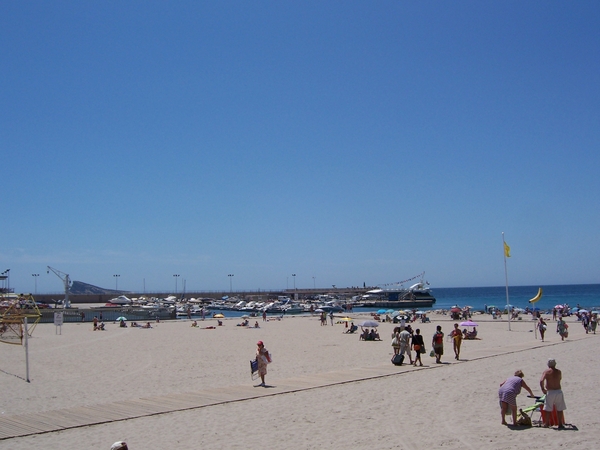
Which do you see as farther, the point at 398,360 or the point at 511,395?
the point at 398,360

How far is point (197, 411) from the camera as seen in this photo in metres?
12.5

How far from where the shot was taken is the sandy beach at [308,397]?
33.0ft

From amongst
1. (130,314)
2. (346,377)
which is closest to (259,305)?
(130,314)

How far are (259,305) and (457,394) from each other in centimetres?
9268

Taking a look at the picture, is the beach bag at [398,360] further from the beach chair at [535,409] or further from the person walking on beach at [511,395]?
the person walking on beach at [511,395]

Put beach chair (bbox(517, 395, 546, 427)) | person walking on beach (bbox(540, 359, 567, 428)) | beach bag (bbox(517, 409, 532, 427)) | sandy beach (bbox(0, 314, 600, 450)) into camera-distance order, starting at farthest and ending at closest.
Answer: beach chair (bbox(517, 395, 546, 427)) → beach bag (bbox(517, 409, 532, 427)) → person walking on beach (bbox(540, 359, 567, 428)) → sandy beach (bbox(0, 314, 600, 450))

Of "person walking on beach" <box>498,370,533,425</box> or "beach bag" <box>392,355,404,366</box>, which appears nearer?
"person walking on beach" <box>498,370,533,425</box>

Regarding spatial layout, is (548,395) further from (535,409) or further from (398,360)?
(398,360)

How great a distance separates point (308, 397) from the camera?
13.9m

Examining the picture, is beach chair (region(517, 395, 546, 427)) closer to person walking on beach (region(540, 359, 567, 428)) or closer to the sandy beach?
person walking on beach (region(540, 359, 567, 428))

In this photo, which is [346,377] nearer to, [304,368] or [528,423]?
[304,368]

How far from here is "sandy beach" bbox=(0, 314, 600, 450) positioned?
1007cm

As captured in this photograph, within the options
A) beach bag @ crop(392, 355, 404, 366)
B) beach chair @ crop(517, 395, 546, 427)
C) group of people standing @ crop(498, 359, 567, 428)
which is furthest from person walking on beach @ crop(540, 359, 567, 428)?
beach bag @ crop(392, 355, 404, 366)

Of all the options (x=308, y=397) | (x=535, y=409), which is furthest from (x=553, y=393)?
(x=308, y=397)
